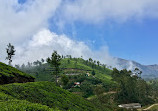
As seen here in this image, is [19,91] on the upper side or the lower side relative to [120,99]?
upper

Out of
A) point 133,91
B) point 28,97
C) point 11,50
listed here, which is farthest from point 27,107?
point 133,91

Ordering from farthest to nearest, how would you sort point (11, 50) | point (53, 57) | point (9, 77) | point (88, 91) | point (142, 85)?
1. point (88, 91)
2. point (142, 85)
3. point (11, 50)
4. point (53, 57)
5. point (9, 77)

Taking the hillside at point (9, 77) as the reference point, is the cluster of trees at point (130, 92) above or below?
below

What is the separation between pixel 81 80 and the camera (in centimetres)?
14288

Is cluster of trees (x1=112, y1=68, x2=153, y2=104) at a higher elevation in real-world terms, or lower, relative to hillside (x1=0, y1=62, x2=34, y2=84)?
lower

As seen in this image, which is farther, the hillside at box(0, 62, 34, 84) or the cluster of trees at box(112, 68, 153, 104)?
the cluster of trees at box(112, 68, 153, 104)

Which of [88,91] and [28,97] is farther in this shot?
[88,91]

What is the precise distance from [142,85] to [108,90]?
2948cm

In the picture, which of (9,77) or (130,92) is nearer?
(9,77)

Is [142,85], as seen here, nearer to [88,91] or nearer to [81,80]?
[88,91]

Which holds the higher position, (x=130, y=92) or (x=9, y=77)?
(x=9, y=77)

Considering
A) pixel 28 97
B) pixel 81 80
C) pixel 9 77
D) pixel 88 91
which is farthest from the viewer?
pixel 81 80

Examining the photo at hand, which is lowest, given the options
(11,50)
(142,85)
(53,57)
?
(142,85)

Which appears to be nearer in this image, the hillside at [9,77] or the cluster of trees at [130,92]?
the hillside at [9,77]
